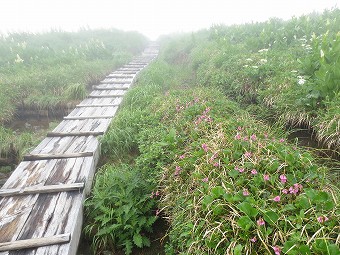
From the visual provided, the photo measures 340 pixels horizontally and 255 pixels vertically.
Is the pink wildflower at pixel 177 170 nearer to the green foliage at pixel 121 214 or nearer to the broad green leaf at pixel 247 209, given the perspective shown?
the green foliage at pixel 121 214

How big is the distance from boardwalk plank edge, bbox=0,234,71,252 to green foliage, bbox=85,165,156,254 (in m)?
0.45

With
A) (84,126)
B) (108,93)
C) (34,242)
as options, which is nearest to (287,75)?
(84,126)

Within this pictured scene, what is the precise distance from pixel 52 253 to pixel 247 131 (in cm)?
289

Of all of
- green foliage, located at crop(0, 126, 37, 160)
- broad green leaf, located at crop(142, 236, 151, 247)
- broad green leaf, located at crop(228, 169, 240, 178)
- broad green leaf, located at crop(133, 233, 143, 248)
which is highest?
→ broad green leaf, located at crop(228, 169, 240, 178)

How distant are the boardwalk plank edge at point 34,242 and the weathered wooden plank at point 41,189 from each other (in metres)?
0.91

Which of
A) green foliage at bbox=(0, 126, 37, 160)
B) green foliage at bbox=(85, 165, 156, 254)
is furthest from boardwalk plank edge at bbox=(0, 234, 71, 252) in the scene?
green foliage at bbox=(0, 126, 37, 160)

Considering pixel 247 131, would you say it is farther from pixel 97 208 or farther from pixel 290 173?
pixel 97 208

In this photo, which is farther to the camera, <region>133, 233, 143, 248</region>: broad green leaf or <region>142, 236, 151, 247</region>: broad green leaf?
<region>142, 236, 151, 247</region>: broad green leaf

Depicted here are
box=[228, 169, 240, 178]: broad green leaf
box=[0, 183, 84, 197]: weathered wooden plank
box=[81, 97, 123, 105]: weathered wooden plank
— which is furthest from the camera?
box=[81, 97, 123, 105]: weathered wooden plank

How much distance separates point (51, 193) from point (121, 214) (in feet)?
3.90

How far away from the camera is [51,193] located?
3.71 m

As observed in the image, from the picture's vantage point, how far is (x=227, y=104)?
5.07 m

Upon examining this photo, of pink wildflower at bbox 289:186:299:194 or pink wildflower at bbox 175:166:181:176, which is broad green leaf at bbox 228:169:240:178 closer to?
pink wildflower at bbox 289:186:299:194

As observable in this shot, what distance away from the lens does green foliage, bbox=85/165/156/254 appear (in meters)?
3.25
